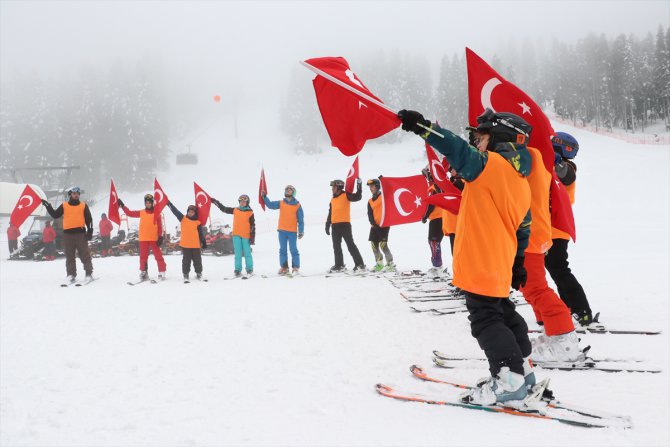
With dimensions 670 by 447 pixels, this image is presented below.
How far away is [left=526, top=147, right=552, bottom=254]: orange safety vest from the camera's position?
3.31 metres

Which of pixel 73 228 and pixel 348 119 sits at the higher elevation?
pixel 348 119

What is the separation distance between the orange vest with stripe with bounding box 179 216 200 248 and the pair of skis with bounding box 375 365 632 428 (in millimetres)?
7856

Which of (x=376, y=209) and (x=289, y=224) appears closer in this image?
(x=376, y=209)

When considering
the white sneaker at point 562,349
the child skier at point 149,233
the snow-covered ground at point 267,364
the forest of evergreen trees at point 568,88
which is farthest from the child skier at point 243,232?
the forest of evergreen trees at point 568,88

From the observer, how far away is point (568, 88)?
64.7 metres

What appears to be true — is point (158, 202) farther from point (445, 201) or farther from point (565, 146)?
point (565, 146)

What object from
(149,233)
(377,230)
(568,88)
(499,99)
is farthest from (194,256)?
(568,88)

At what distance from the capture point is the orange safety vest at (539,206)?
3.31 m

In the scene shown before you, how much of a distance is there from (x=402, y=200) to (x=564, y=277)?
4337 millimetres

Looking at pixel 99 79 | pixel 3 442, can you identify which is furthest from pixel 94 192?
pixel 3 442

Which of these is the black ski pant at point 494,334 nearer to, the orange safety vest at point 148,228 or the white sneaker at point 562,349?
the white sneaker at point 562,349

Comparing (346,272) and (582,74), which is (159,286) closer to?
(346,272)

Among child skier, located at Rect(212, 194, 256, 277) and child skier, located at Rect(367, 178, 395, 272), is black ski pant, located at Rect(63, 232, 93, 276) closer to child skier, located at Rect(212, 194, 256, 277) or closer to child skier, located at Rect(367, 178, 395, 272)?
child skier, located at Rect(212, 194, 256, 277)

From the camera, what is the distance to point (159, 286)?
8875 mm
